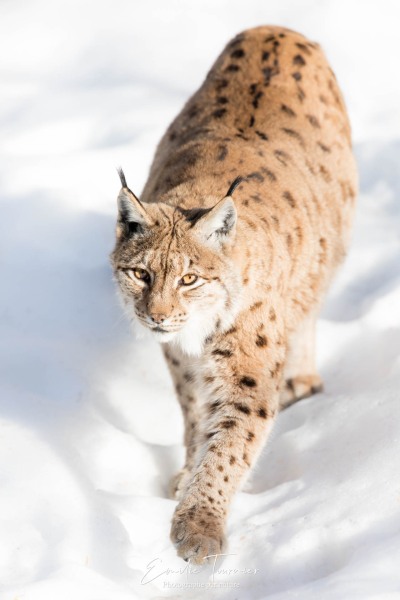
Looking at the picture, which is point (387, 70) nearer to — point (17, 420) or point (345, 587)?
point (17, 420)

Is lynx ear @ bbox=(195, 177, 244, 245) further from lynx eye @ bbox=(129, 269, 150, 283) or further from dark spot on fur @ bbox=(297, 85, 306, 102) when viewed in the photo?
dark spot on fur @ bbox=(297, 85, 306, 102)

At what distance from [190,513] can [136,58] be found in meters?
5.80

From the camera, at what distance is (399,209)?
275 inches

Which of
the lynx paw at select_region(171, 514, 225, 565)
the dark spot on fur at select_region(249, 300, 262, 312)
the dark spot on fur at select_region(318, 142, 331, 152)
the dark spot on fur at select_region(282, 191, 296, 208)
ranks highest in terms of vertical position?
the dark spot on fur at select_region(282, 191, 296, 208)

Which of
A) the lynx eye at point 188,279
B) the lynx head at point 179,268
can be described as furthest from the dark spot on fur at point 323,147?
the lynx eye at point 188,279

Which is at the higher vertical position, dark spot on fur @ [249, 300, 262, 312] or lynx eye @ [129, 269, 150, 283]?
lynx eye @ [129, 269, 150, 283]

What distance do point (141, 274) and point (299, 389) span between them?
167cm

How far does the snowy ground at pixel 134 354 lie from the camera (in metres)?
Answer: 3.94

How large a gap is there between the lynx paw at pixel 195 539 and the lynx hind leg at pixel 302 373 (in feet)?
5.63

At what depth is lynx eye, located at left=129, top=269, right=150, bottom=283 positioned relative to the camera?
4.25m

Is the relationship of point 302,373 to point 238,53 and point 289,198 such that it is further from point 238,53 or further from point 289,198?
point 238,53

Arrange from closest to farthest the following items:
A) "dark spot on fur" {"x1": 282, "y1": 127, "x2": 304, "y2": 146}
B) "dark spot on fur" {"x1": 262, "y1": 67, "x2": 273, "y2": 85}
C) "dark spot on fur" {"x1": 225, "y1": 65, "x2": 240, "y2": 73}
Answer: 1. "dark spot on fur" {"x1": 282, "y1": 127, "x2": 304, "y2": 146}
2. "dark spot on fur" {"x1": 262, "y1": 67, "x2": 273, "y2": 85}
3. "dark spot on fur" {"x1": 225, "y1": 65, "x2": 240, "y2": 73}

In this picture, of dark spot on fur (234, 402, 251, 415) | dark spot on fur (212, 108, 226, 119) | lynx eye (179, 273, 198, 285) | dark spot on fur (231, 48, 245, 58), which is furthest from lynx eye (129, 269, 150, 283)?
dark spot on fur (231, 48, 245, 58)

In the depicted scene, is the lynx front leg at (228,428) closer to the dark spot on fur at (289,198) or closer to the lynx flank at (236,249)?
the lynx flank at (236,249)
